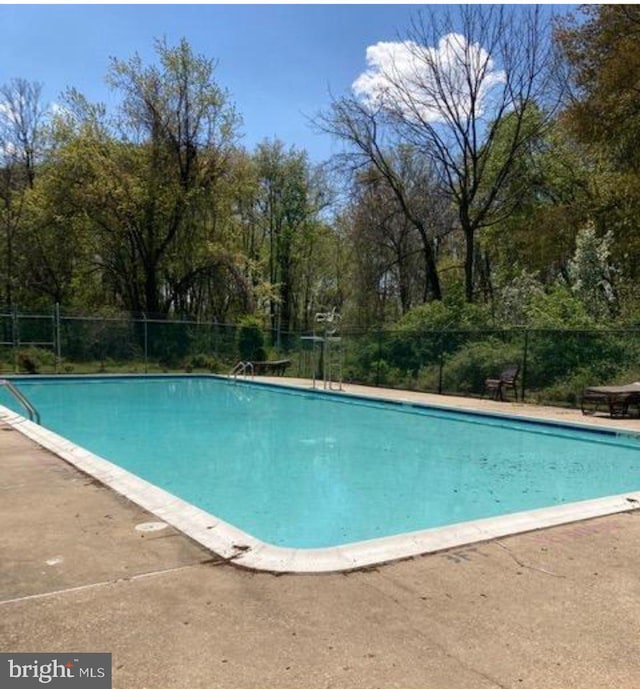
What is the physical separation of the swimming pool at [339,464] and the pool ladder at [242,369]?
5.19 meters

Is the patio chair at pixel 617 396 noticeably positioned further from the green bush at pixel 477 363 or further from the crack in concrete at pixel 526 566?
the crack in concrete at pixel 526 566

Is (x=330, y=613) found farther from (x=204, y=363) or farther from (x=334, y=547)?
(x=204, y=363)

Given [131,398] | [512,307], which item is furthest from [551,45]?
[131,398]

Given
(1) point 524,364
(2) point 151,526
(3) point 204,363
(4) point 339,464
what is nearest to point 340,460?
(4) point 339,464

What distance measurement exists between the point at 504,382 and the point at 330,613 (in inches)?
513

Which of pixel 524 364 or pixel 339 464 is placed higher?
pixel 524 364

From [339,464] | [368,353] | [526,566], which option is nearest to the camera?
[526,566]

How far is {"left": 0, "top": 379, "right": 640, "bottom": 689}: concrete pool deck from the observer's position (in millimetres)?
2633

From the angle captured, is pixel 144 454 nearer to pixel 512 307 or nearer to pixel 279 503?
pixel 279 503

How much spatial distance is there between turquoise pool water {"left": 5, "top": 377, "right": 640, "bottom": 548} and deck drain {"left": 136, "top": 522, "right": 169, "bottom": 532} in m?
1.33

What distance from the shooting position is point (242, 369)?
23.9 metres

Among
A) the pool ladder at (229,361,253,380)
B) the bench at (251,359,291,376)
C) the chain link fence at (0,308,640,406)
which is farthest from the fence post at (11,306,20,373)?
the bench at (251,359,291,376)

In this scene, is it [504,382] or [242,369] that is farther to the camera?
[242,369]

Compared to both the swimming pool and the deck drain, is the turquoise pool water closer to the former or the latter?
the swimming pool
